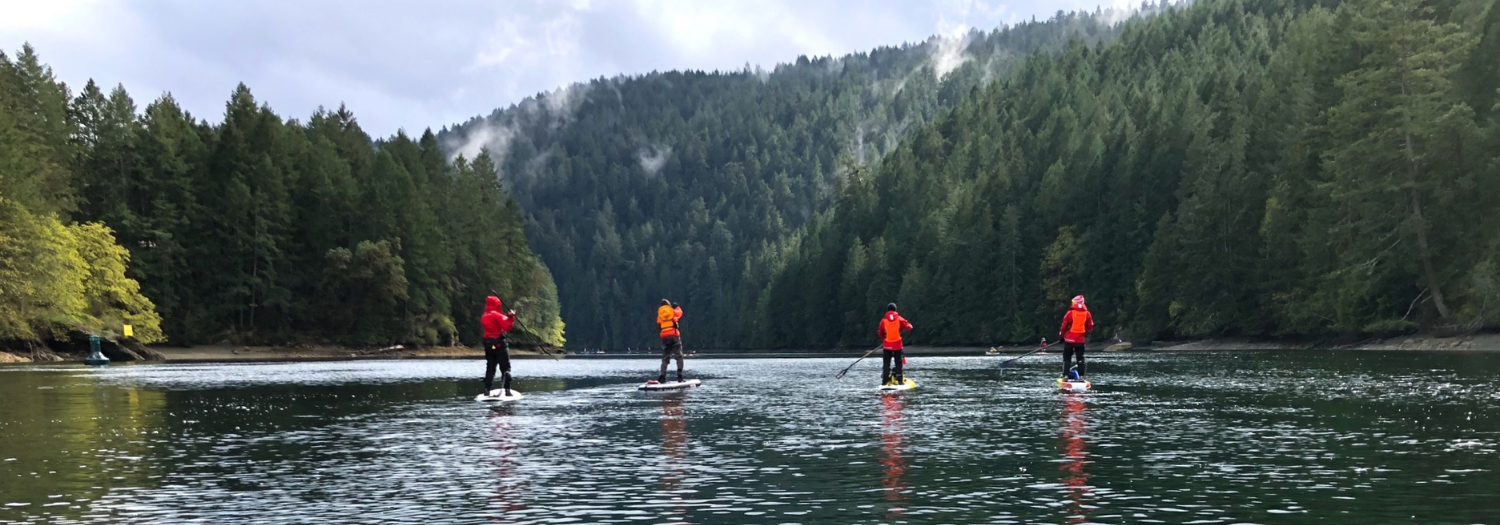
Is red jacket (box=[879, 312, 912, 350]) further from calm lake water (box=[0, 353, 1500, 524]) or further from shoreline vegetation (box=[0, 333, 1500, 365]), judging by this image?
shoreline vegetation (box=[0, 333, 1500, 365])

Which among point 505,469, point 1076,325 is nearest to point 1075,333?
point 1076,325

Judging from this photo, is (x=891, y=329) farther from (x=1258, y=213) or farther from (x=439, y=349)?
(x=439, y=349)

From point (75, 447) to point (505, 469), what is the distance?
8.99 m

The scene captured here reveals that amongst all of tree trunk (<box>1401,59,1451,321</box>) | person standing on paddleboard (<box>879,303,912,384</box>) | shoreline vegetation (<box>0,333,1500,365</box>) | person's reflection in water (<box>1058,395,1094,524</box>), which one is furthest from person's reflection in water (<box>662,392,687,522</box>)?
tree trunk (<box>1401,59,1451,321</box>)

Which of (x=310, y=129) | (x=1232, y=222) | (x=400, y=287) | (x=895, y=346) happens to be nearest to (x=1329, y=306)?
(x=1232, y=222)

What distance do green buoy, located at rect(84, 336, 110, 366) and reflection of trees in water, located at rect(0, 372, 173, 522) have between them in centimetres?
4502

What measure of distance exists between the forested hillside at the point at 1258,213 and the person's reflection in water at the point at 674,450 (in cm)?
5833

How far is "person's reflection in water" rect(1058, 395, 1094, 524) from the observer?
53.0ft

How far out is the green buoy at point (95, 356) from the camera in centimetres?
8806

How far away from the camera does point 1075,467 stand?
2041 cm

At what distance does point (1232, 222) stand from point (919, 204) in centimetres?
7894

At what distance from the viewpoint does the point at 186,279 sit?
122 meters

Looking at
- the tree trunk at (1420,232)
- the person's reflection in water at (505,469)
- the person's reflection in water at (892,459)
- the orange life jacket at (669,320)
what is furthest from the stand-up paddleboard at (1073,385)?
the tree trunk at (1420,232)

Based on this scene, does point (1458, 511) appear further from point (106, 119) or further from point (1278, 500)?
point (106, 119)
